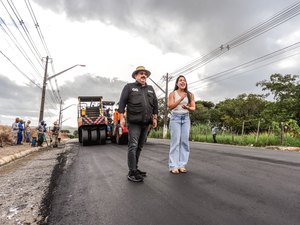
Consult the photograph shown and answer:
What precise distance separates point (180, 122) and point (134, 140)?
105 cm

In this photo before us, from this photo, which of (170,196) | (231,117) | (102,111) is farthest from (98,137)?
(231,117)

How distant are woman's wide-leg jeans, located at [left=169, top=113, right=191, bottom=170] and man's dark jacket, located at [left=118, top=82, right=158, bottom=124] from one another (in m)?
0.65

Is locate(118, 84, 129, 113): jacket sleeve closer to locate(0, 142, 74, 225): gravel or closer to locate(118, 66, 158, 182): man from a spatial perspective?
locate(118, 66, 158, 182): man

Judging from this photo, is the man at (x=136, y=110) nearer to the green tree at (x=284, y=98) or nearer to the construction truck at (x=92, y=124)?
the construction truck at (x=92, y=124)

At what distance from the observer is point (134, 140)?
4.91m

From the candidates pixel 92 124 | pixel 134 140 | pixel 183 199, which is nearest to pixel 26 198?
pixel 134 140

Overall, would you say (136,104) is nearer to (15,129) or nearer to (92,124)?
(92,124)

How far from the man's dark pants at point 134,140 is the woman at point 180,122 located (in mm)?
659

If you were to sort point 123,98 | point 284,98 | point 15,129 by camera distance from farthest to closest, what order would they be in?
point 284,98 < point 15,129 < point 123,98

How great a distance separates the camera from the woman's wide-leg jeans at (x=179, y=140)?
212 inches

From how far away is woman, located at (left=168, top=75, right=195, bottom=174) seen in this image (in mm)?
5360

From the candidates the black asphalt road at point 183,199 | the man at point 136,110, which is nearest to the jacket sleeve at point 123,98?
the man at point 136,110

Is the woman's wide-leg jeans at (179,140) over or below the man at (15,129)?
below

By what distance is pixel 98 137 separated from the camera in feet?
58.0
